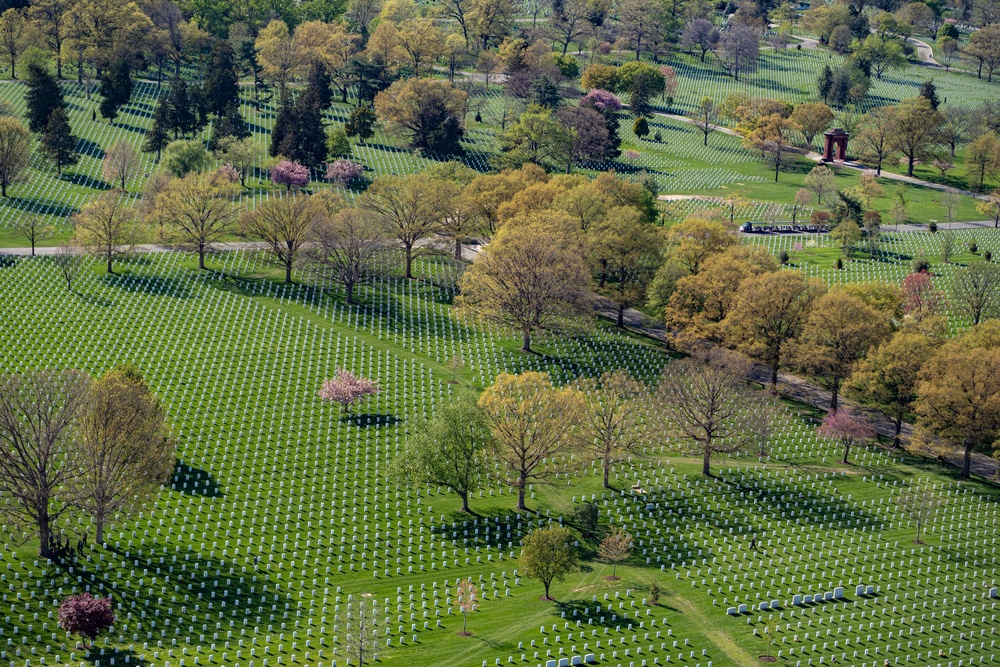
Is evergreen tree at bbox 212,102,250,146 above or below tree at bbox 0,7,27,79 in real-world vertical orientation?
below

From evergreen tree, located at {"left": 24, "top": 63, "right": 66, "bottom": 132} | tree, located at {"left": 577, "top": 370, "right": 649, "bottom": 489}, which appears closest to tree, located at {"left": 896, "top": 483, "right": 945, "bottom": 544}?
tree, located at {"left": 577, "top": 370, "right": 649, "bottom": 489}

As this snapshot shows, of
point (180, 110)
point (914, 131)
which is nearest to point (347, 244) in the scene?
point (180, 110)

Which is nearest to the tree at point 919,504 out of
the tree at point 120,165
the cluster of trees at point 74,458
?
the cluster of trees at point 74,458

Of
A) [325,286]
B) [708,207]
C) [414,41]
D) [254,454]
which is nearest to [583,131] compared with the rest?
[708,207]

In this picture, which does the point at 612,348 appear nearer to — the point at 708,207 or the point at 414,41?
the point at 708,207

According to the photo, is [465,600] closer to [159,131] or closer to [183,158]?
[183,158]

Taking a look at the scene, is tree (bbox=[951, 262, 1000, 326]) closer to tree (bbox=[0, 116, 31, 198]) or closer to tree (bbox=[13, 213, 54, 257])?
tree (bbox=[13, 213, 54, 257])
